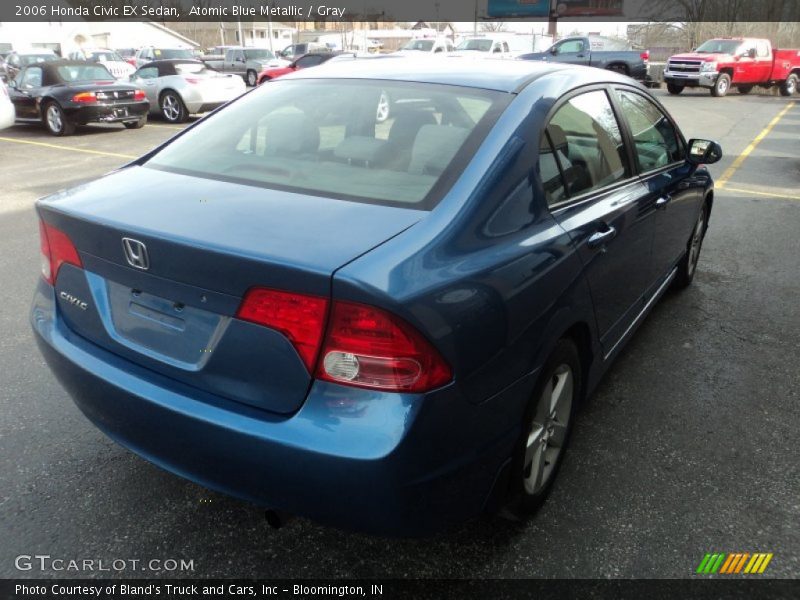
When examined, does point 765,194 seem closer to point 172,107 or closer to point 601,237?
point 601,237

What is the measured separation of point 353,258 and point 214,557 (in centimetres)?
127

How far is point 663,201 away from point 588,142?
0.89m

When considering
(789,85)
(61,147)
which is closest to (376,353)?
(61,147)

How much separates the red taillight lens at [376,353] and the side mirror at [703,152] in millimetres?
3136

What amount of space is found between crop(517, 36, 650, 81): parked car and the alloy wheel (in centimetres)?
2256

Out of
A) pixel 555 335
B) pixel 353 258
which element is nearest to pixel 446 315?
pixel 353 258

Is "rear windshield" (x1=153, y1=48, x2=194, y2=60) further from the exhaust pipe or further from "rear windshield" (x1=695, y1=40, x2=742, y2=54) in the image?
the exhaust pipe

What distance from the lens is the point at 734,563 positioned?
2346 mm

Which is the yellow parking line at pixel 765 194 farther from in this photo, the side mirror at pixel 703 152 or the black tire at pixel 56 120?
the black tire at pixel 56 120

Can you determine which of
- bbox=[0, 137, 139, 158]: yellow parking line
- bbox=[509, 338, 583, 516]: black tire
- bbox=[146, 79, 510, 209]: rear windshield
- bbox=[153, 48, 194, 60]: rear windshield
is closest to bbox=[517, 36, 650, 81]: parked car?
bbox=[153, 48, 194, 60]: rear windshield

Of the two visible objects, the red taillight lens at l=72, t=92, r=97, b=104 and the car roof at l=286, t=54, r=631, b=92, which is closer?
the car roof at l=286, t=54, r=631, b=92

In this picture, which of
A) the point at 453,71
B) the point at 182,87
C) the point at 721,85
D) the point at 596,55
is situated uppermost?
the point at 453,71

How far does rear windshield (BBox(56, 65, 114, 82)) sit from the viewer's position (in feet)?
44.0

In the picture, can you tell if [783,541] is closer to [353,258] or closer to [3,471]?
[353,258]
